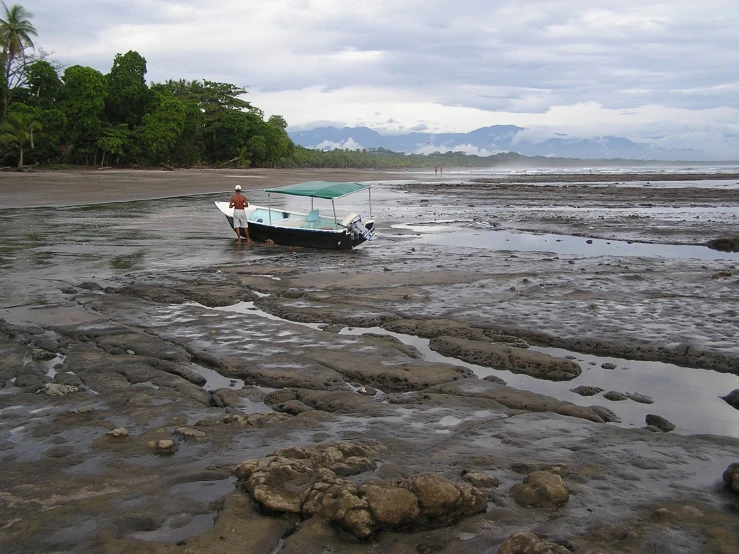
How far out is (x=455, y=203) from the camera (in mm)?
38062

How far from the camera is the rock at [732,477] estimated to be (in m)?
4.54

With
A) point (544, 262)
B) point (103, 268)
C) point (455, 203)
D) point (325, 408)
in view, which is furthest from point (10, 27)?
point (325, 408)

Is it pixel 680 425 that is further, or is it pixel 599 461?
pixel 680 425

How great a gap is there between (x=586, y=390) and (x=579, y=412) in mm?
863

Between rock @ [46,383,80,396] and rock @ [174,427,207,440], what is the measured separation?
1.78 metres

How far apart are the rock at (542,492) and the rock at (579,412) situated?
180 cm

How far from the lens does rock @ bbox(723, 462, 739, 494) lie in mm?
4543

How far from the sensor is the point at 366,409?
6316 mm

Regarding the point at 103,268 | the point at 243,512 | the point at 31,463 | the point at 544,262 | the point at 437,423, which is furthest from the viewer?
the point at 544,262

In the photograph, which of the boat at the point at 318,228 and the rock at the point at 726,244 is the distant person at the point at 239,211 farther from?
the rock at the point at 726,244

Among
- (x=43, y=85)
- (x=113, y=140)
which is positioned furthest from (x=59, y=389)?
(x=43, y=85)

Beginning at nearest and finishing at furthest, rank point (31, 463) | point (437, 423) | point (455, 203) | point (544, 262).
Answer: point (31, 463) → point (437, 423) → point (544, 262) → point (455, 203)

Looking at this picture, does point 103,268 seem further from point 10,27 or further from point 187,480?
point 10,27

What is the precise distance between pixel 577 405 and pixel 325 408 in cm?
267
